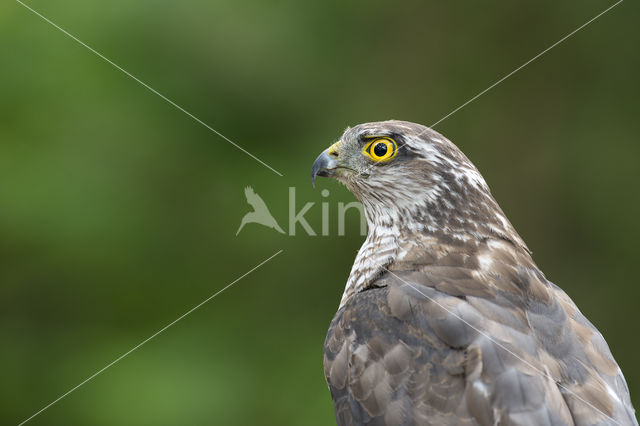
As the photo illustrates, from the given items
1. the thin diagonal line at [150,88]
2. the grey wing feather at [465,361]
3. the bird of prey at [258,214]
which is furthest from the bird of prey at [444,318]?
the thin diagonal line at [150,88]

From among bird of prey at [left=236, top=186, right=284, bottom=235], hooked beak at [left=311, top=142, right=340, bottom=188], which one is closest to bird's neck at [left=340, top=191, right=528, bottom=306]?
hooked beak at [left=311, top=142, right=340, bottom=188]

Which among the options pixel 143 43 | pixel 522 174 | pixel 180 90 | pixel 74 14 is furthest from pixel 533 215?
pixel 74 14

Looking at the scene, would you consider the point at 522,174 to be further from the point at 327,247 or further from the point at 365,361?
the point at 365,361

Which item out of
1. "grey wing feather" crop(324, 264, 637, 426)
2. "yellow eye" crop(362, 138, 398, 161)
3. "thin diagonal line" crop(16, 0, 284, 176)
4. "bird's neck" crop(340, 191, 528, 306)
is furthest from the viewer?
"thin diagonal line" crop(16, 0, 284, 176)

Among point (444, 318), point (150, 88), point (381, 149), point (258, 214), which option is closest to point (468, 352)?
point (444, 318)

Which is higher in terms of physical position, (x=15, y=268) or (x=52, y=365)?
(x=15, y=268)

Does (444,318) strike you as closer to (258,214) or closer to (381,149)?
(381,149)

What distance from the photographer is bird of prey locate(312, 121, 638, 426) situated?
2834mm

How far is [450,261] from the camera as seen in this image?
3490 millimetres

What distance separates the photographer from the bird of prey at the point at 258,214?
267 inches

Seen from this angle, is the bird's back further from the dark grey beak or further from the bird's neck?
the dark grey beak

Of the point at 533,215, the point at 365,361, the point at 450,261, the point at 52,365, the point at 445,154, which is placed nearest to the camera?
the point at 365,361

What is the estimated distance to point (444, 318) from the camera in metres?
3.08

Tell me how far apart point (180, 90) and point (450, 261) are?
13.9ft
